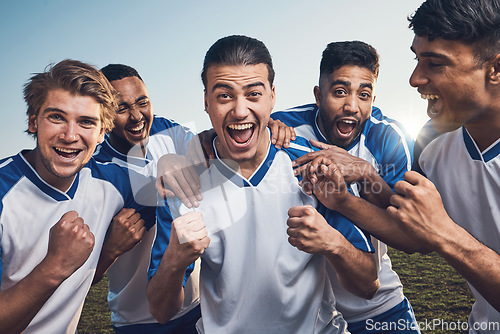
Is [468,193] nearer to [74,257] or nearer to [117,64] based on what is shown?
[74,257]

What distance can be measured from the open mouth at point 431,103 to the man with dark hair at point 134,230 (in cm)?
179

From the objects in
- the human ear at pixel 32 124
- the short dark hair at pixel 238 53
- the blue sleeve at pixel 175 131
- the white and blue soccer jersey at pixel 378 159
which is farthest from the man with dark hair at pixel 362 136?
the human ear at pixel 32 124

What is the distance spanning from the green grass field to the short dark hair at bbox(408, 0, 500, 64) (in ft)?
14.4

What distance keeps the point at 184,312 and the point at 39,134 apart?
5.71 feet

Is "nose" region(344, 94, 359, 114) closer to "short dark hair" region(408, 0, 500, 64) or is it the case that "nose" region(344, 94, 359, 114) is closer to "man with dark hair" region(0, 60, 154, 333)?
"short dark hair" region(408, 0, 500, 64)

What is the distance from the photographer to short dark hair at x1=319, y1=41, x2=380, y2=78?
3551 millimetres

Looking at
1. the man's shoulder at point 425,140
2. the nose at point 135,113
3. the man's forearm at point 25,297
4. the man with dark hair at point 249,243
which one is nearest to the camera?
the man's forearm at point 25,297

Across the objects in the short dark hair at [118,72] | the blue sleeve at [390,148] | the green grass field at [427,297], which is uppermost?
the short dark hair at [118,72]

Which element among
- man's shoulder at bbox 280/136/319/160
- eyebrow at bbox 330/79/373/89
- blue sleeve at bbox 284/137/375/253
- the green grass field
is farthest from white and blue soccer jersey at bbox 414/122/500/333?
the green grass field

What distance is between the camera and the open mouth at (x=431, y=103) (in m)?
2.71

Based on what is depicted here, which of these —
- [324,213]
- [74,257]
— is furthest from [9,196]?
[324,213]

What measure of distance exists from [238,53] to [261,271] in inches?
50.9

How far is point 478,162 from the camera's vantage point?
255 cm

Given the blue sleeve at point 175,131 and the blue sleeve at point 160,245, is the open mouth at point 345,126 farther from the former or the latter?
the blue sleeve at point 160,245
